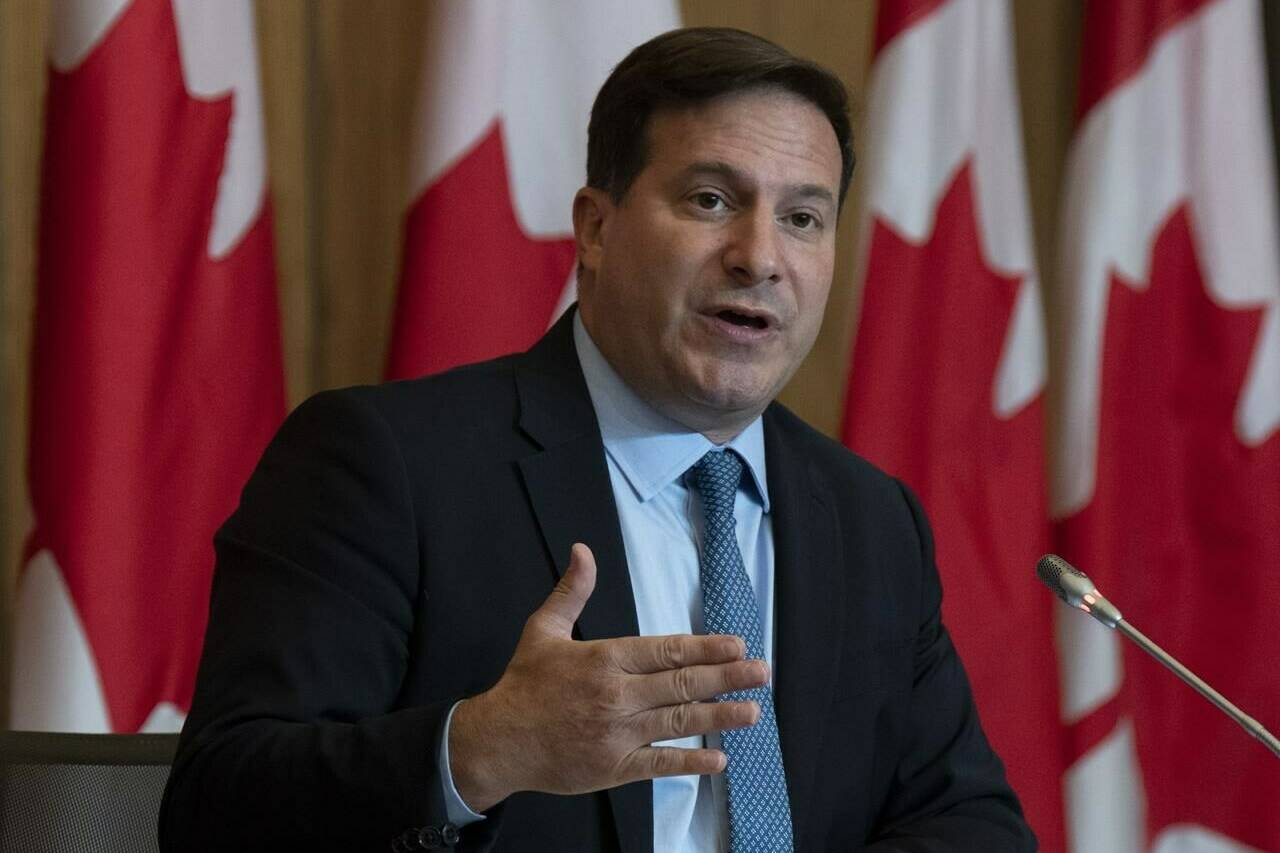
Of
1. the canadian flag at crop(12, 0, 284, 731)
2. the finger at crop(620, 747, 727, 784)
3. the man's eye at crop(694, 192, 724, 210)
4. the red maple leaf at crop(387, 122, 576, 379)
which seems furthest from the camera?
the red maple leaf at crop(387, 122, 576, 379)

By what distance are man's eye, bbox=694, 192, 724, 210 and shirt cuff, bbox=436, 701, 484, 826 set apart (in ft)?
2.67

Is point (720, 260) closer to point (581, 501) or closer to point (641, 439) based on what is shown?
point (641, 439)

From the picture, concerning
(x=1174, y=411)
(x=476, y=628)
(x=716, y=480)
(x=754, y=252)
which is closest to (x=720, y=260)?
(x=754, y=252)

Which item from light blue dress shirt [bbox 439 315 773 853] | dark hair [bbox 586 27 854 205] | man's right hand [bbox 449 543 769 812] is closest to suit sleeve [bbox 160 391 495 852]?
man's right hand [bbox 449 543 769 812]

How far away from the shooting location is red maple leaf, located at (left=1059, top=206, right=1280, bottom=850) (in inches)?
123

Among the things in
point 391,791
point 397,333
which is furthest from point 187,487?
point 391,791

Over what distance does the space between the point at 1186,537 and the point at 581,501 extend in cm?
170

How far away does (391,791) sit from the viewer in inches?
61.1

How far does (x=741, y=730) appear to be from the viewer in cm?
196

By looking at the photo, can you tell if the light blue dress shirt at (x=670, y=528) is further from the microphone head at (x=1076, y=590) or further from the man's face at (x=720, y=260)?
the microphone head at (x=1076, y=590)

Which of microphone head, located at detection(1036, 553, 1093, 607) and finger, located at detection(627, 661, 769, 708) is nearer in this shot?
finger, located at detection(627, 661, 769, 708)

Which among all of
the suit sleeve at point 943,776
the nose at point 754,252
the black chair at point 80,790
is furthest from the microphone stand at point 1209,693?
the black chair at point 80,790

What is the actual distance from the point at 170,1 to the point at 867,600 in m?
1.50

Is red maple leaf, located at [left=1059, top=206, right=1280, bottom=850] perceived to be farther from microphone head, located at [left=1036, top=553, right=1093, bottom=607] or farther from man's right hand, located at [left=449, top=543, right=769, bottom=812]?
man's right hand, located at [left=449, top=543, right=769, bottom=812]
